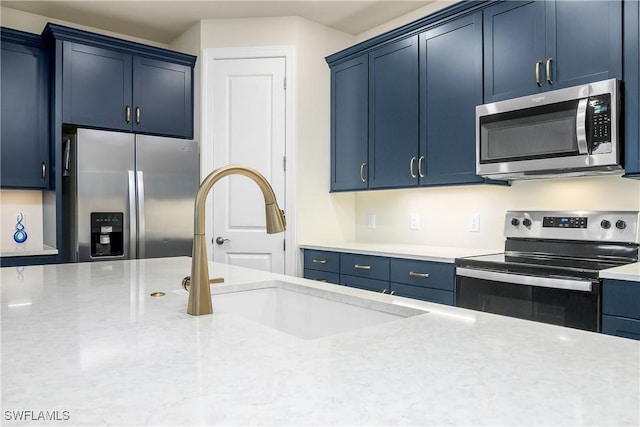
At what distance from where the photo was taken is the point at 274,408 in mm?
571

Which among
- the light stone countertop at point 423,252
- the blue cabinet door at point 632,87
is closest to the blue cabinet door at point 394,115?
the light stone countertop at point 423,252

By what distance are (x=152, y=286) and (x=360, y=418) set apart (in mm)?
1128

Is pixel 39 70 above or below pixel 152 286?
above

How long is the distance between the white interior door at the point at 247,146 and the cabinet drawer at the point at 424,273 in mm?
1199

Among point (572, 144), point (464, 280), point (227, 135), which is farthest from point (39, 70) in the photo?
point (572, 144)

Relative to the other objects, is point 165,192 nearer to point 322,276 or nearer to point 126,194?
point 126,194

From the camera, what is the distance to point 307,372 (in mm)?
691

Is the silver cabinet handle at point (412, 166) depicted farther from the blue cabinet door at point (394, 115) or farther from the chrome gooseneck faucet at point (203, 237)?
the chrome gooseneck faucet at point (203, 237)

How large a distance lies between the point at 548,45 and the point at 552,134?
0.48 meters

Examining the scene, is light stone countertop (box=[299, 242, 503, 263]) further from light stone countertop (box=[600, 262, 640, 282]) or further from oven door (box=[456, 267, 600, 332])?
light stone countertop (box=[600, 262, 640, 282])

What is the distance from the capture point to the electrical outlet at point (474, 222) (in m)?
3.07

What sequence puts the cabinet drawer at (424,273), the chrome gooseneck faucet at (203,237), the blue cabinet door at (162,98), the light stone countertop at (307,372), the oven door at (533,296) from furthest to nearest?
1. the blue cabinet door at (162,98)
2. the cabinet drawer at (424,273)
3. the oven door at (533,296)
4. the chrome gooseneck faucet at (203,237)
5. the light stone countertop at (307,372)

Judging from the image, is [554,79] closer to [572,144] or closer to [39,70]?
[572,144]

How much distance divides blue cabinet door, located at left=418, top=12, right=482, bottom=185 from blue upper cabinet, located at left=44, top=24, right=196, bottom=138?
6.64 feet
